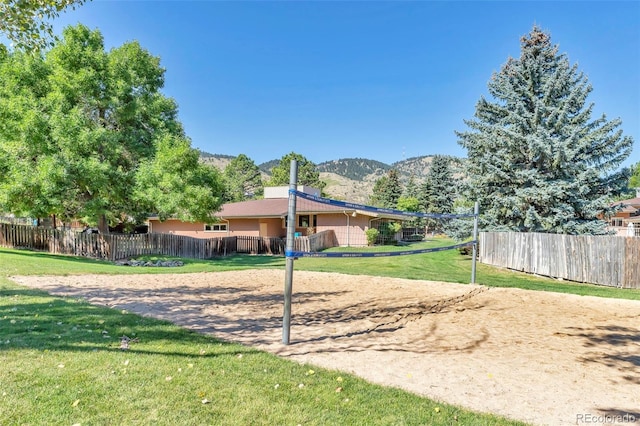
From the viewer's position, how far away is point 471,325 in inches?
245

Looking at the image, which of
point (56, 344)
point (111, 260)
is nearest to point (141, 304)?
point (56, 344)

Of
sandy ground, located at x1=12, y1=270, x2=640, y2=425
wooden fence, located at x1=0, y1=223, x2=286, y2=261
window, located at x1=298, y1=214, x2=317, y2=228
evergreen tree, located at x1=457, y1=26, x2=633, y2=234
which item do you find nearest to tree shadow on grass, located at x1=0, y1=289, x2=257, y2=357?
sandy ground, located at x1=12, y1=270, x2=640, y2=425

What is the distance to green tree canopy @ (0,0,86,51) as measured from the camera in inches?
258

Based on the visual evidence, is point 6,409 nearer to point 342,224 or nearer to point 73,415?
point 73,415

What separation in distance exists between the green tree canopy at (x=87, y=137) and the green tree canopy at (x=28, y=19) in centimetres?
822

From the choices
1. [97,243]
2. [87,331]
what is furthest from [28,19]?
[97,243]

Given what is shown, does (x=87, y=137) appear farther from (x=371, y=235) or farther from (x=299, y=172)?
(x=299, y=172)

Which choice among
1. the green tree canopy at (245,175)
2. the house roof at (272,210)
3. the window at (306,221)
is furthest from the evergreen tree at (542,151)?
the green tree canopy at (245,175)

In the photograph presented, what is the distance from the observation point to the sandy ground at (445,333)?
11.9 feet

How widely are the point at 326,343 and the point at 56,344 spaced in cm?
326

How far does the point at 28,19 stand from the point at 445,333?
929 cm

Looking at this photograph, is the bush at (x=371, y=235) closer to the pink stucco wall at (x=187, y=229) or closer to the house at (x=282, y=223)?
the house at (x=282, y=223)

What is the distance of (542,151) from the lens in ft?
51.4

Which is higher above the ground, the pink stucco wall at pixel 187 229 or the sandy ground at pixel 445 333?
the pink stucco wall at pixel 187 229
